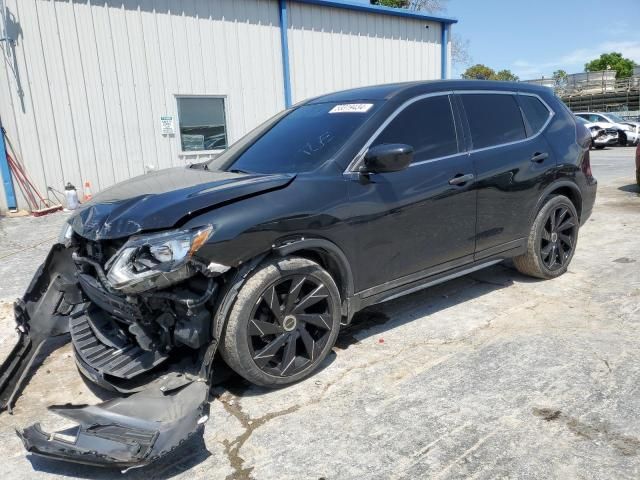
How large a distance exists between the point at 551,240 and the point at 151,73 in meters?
8.58

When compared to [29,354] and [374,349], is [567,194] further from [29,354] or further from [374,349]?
[29,354]

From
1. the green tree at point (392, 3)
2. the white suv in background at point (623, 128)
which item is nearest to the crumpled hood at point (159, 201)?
the white suv in background at point (623, 128)

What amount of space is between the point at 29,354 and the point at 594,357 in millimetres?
3744

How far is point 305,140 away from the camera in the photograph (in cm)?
389

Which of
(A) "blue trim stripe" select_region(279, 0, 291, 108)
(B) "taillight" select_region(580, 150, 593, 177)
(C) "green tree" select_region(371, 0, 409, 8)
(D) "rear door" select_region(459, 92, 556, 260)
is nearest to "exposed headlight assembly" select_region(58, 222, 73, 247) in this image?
(D) "rear door" select_region(459, 92, 556, 260)

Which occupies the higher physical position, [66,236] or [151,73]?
[151,73]

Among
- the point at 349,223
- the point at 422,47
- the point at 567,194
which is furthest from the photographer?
the point at 422,47

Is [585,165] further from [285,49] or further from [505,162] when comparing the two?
[285,49]

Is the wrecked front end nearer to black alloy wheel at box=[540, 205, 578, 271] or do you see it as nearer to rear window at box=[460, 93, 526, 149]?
rear window at box=[460, 93, 526, 149]

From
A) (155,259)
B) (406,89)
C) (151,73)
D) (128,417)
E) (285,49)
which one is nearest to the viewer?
(128,417)

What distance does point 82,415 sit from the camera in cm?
264

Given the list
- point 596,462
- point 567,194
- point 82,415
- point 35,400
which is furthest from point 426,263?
point 35,400

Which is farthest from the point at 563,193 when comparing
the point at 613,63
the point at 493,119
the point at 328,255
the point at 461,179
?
the point at 613,63

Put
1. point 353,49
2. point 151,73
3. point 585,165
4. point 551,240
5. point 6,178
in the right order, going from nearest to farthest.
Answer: point 551,240, point 585,165, point 6,178, point 151,73, point 353,49
